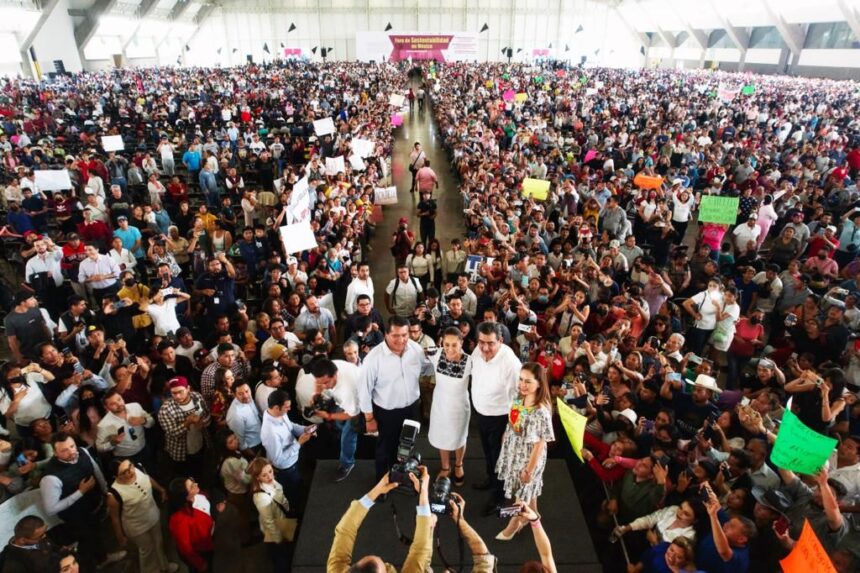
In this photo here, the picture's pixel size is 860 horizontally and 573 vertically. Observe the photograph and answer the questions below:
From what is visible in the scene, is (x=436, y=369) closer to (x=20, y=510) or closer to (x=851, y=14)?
(x=20, y=510)

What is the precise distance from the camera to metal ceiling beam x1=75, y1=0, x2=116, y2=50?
34000mm

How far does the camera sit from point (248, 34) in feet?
163

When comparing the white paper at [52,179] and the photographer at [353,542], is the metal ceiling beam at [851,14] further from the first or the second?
the photographer at [353,542]

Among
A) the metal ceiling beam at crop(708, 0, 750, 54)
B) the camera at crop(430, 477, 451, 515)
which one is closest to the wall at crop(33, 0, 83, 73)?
the camera at crop(430, 477, 451, 515)

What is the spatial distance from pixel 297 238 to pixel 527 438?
163 inches

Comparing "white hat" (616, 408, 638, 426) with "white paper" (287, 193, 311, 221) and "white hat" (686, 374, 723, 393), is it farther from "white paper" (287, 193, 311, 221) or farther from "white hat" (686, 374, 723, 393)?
"white paper" (287, 193, 311, 221)

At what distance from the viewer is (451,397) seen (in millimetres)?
3197

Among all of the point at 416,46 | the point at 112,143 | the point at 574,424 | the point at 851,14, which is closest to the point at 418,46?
the point at 416,46

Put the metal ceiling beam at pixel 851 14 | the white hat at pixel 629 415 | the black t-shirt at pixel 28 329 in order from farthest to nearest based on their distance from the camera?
the metal ceiling beam at pixel 851 14
the black t-shirt at pixel 28 329
the white hat at pixel 629 415

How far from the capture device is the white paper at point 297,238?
19.6 ft

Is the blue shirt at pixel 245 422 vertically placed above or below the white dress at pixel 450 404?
below

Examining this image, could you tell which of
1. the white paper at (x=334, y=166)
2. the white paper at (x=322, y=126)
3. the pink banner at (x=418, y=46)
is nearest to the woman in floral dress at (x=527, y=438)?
the white paper at (x=334, y=166)

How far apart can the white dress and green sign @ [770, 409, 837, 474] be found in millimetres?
1815

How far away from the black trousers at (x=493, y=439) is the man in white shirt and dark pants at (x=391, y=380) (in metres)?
0.48
